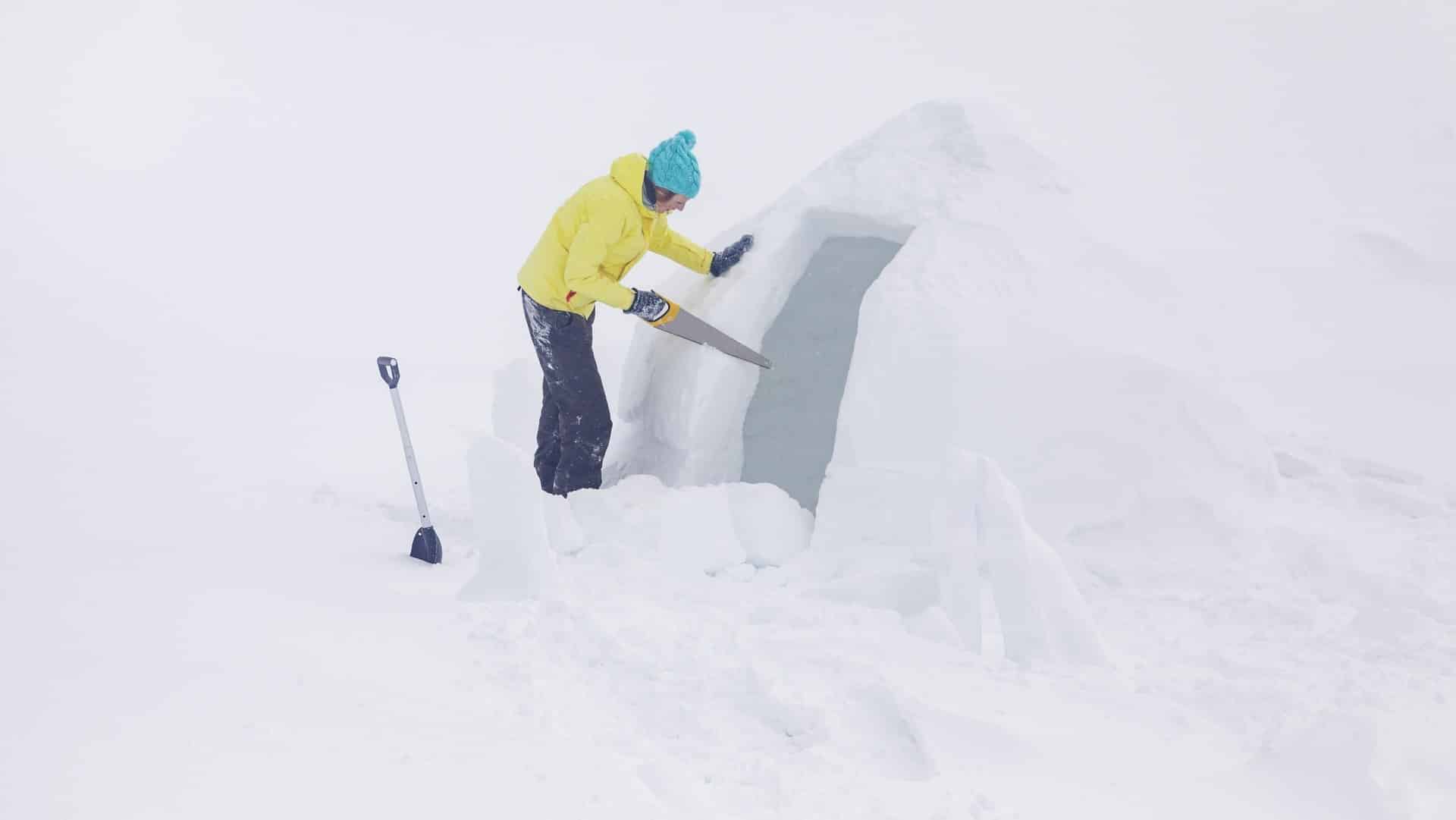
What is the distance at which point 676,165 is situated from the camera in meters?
3.64

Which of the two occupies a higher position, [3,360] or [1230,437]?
[3,360]

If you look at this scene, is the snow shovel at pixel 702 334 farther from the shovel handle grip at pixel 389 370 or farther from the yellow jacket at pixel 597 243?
the shovel handle grip at pixel 389 370

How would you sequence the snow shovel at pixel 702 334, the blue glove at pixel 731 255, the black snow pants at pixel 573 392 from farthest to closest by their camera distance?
the blue glove at pixel 731 255, the black snow pants at pixel 573 392, the snow shovel at pixel 702 334

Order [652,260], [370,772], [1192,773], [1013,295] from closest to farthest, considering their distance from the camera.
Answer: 1. [370,772]
2. [1192,773]
3. [1013,295]
4. [652,260]

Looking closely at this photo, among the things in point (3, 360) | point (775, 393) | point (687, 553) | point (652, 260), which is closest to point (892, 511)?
point (687, 553)

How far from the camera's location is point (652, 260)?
1270 centimetres

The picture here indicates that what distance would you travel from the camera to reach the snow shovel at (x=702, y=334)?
12.8 ft

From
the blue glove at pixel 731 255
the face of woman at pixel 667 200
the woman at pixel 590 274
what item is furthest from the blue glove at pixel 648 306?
the blue glove at pixel 731 255

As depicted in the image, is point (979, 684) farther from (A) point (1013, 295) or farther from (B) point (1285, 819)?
(A) point (1013, 295)

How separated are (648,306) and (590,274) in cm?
23

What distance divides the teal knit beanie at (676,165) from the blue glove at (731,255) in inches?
24.9

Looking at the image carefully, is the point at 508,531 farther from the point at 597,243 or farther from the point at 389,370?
the point at 597,243

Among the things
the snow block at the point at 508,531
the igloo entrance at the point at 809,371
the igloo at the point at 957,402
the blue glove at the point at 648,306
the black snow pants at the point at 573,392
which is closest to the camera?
the snow block at the point at 508,531

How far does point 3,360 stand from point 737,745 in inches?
287
